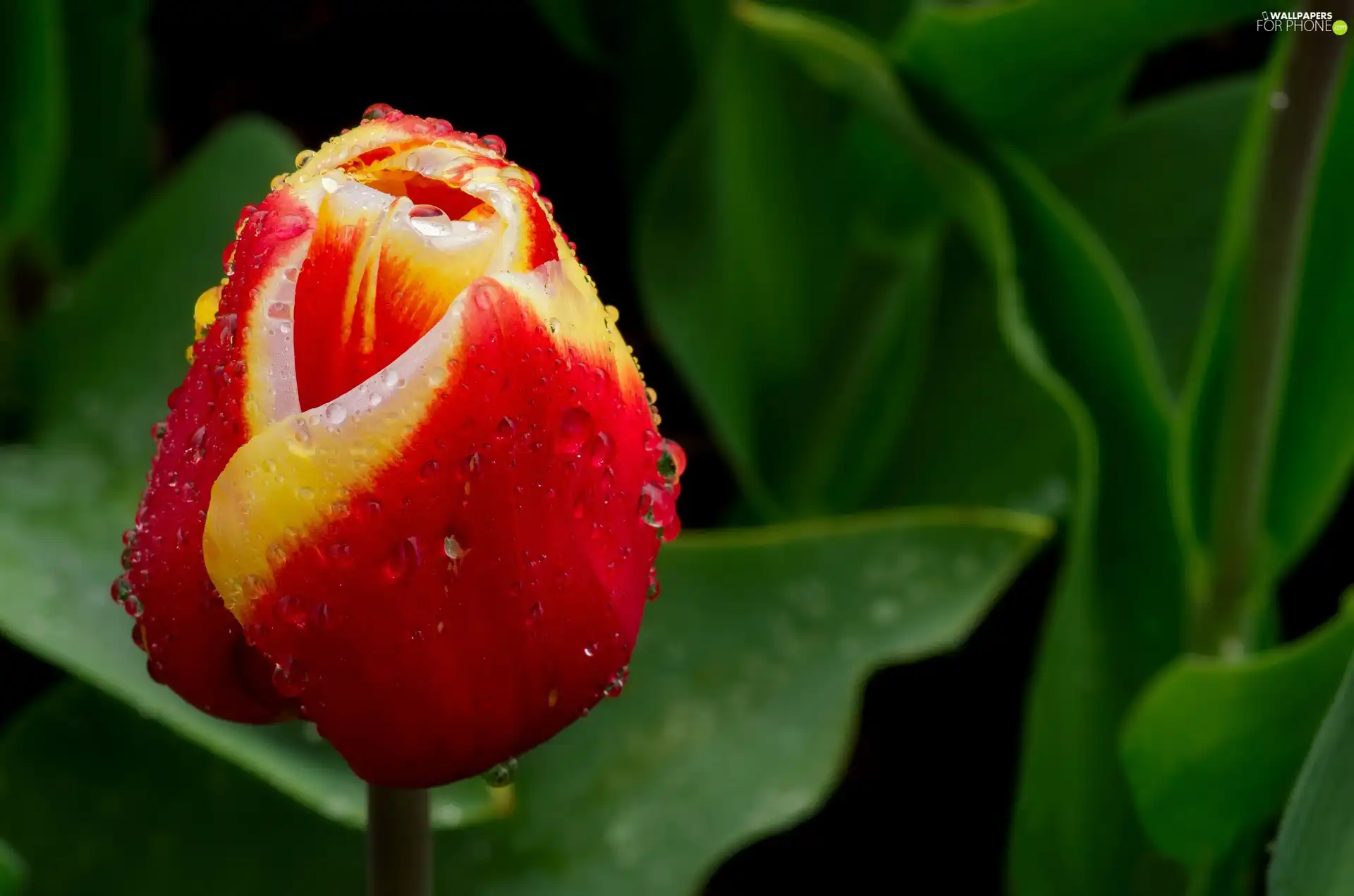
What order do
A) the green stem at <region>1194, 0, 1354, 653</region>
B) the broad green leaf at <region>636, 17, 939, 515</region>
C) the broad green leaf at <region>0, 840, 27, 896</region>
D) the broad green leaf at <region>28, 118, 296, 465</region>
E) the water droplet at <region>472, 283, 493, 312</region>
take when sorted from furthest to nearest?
the broad green leaf at <region>636, 17, 939, 515</region> < the broad green leaf at <region>28, 118, 296, 465</region> < the green stem at <region>1194, 0, 1354, 653</region> < the broad green leaf at <region>0, 840, 27, 896</region> < the water droplet at <region>472, 283, 493, 312</region>

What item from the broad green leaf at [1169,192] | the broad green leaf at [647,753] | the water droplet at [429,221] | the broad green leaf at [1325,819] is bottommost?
the broad green leaf at [647,753]

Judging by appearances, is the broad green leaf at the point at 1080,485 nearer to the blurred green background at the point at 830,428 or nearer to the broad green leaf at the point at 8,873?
the blurred green background at the point at 830,428

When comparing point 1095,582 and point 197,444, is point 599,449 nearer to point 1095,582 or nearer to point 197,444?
point 197,444

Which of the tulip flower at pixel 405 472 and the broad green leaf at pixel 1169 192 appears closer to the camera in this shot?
the tulip flower at pixel 405 472

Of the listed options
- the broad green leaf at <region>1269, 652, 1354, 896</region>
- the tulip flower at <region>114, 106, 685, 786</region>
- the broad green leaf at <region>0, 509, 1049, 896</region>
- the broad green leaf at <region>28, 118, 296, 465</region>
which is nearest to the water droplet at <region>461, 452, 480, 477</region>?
the tulip flower at <region>114, 106, 685, 786</region>

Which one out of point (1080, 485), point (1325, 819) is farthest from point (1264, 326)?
point (1325, 819)

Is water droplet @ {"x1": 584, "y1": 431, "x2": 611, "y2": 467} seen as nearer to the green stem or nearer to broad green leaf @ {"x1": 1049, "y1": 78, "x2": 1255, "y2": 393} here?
the green stem

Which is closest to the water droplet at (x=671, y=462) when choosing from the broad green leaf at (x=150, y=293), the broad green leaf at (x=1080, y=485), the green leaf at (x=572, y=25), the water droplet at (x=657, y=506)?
the water droplet at (x=657, y=506)
